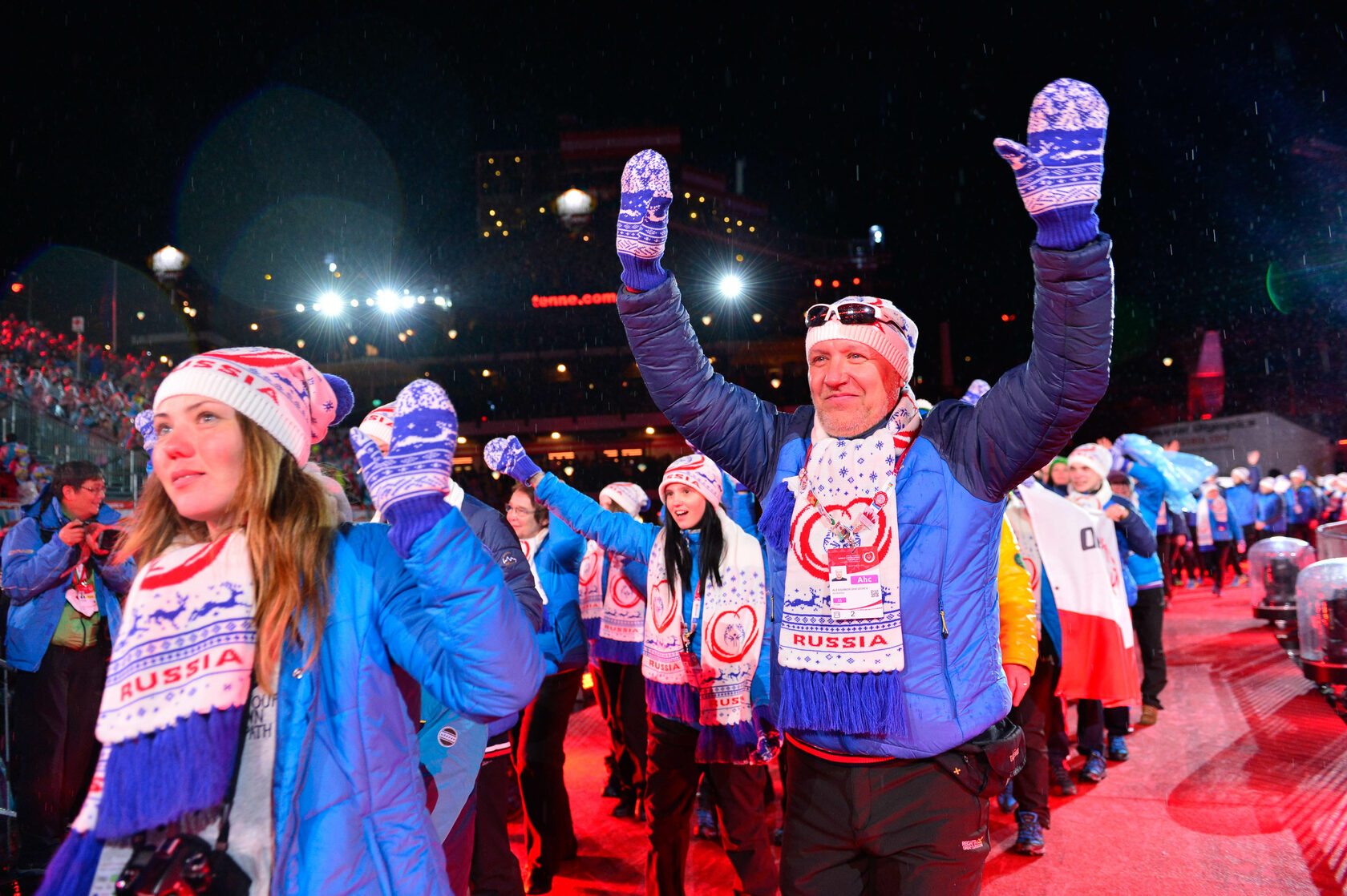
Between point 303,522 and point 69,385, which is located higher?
point 69,385

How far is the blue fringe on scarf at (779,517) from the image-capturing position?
8.07 feet

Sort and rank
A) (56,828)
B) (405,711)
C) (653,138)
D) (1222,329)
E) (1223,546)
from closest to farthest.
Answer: (405,711), (56,828), (1223,546), (1222,329), (653,138)

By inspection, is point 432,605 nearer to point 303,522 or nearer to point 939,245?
point 303,522

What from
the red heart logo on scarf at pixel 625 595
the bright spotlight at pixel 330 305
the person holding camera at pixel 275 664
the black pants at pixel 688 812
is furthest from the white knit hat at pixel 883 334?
the bright spotlight at pixel 330 305

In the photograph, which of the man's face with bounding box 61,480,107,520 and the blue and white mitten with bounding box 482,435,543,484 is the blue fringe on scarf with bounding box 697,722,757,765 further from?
the man's face with bounding box 61,480,107,520

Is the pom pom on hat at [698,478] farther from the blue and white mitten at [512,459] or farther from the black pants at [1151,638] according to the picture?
Answer: the black pants at [1151,638]

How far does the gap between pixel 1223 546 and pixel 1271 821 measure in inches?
517

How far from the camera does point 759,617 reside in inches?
163

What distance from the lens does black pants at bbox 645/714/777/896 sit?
377cm

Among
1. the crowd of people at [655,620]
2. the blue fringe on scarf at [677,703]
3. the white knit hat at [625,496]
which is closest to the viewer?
the crowd of people at [655,620]

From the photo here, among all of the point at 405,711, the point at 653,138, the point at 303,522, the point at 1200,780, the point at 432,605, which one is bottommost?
the point at 1200,780

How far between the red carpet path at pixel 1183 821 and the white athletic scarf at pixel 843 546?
113 inches

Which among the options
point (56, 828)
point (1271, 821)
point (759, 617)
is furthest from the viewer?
point (1271, 821)

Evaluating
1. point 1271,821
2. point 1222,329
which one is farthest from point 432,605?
point 1222,329
